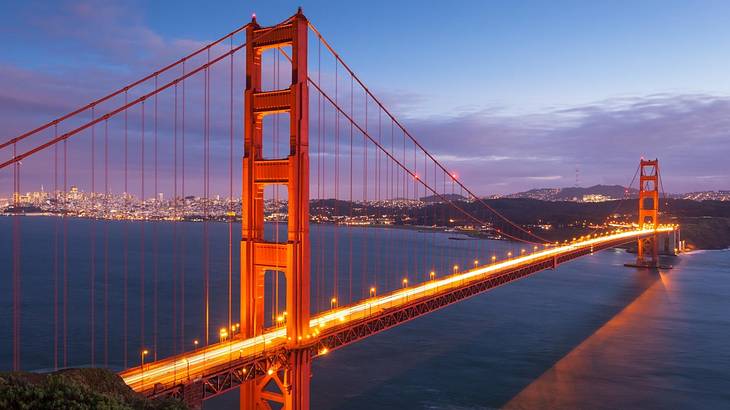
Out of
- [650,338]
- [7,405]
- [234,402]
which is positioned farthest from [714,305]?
[7,405]

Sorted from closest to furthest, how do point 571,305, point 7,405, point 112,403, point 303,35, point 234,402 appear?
point 7,405 < point 112,403 < point 303,35 < point 234,402 < point 571,305

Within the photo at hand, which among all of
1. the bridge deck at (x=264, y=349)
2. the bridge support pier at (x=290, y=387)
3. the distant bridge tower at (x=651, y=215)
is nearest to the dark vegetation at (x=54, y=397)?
the bridge deck at (x=264, y=349)

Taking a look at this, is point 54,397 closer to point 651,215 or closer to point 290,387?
point 290,387

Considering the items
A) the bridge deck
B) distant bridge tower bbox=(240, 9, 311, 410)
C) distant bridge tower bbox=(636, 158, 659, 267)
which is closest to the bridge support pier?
distant bridge tower bbox=(240, 9, 311, 410)

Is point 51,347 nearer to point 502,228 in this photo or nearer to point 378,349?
point 378,349

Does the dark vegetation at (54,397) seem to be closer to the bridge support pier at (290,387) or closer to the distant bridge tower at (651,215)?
the bridge support pier at (290,387)

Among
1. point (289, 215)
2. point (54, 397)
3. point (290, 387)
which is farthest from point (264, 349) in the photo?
point (54, 397)

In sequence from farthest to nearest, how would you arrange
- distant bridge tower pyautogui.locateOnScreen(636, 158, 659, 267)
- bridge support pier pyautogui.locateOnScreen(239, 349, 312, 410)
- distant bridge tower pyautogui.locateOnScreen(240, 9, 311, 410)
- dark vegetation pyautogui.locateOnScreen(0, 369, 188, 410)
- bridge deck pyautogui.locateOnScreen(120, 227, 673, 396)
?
distant bridge tower pyautogui.locateOnScreen(636, 158, 659, 267), distant bridge tower pyautogui.locateOnScreen(240, 9, 311, 410), bridge support pier pyautogui.locateOnScreen(239, 349, 312, 410), bridge deck pyautogui.locateOnScreen(120, 227, 673, 396), dark vegetation pyautogui.locateOnScreen(0, 369, 188, 410)

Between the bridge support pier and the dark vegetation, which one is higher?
the dark vegetation

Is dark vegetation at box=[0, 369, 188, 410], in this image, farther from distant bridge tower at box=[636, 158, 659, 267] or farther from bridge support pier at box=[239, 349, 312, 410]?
distant bridge tower at box=[636, 158, 659, 267]
